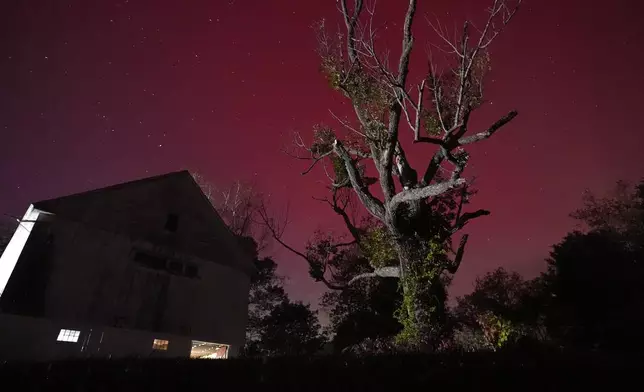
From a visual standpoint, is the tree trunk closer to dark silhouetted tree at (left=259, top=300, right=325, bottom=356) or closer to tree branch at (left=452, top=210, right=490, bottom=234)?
tree branch at (left=452, top=210, right=490, bottom=234)

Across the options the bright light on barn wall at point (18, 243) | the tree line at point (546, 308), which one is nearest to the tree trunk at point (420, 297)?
the tree line at point (546, 308)

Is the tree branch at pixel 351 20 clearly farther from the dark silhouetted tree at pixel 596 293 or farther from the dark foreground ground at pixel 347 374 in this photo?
the dark silhouetted tree at pixel 596 293

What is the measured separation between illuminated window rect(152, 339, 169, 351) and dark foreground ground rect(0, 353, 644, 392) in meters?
6.25

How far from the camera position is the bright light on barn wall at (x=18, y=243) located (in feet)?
41.2

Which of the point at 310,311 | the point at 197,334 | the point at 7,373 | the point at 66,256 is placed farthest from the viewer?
the point at 310,311

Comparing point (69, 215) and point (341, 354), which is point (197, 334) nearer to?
point (69, 215)

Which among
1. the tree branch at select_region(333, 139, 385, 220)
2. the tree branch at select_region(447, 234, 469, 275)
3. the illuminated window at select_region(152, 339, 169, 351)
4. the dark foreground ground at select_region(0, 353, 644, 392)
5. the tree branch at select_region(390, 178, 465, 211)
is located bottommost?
the dark foreground ground at select_region(0, 353, 644, 392)

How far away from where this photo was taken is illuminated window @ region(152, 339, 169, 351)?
14.5 m

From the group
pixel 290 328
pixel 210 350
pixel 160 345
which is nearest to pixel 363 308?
pixel 290 328

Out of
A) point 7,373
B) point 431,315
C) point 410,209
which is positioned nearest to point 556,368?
point 431,315

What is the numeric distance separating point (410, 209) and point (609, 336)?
1406 centimetres

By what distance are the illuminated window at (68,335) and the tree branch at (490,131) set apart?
15.5 metres

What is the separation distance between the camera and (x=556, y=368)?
6383 millimetres

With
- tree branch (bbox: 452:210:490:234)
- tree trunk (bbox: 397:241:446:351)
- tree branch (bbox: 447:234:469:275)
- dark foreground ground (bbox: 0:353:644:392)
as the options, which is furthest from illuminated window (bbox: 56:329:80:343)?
tree branch (bbox: 452:210:490:234)
